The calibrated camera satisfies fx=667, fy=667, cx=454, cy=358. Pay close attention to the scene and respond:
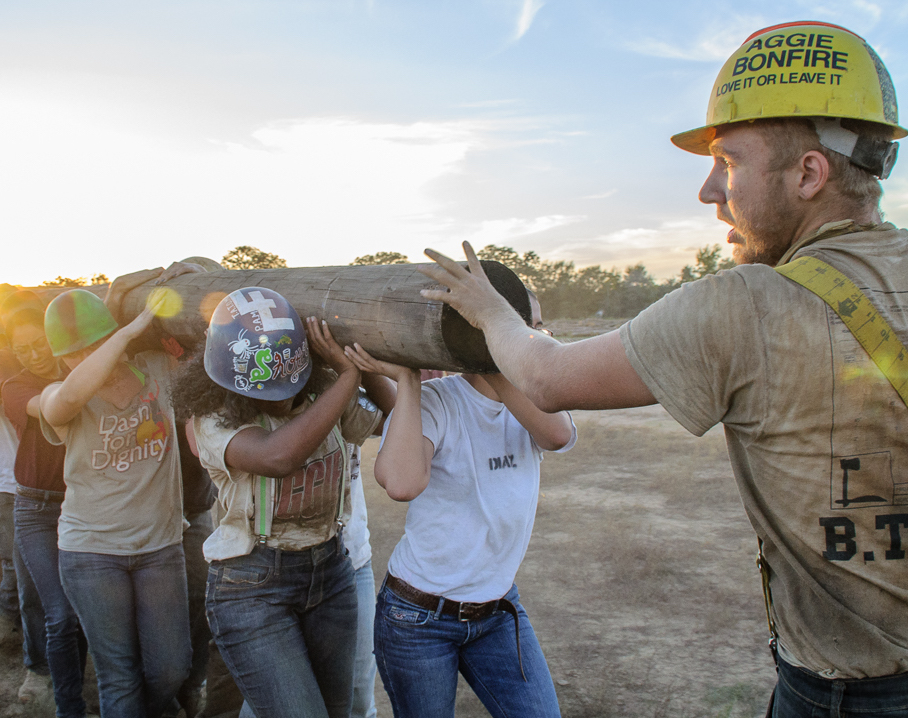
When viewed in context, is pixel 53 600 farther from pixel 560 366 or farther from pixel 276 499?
pixel 560 366

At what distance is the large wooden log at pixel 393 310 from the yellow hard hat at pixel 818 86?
2.88 ft

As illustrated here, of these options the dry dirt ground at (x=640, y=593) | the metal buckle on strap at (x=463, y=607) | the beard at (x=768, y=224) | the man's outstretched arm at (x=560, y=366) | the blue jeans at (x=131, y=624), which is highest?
the beard at (x=768, y=224)

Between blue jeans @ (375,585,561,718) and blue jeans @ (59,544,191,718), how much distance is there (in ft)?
4.73

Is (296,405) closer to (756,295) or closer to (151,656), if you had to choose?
(151,656)

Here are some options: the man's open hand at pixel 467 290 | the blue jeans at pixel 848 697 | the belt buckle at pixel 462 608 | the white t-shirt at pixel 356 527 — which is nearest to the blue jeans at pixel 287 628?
the white t-shirt at pixel 356 527

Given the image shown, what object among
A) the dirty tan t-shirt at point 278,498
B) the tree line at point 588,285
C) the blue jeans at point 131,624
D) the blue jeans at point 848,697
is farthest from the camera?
the tree line at point 588,285

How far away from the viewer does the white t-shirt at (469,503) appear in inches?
98.7

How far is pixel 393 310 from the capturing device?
7.38 ft

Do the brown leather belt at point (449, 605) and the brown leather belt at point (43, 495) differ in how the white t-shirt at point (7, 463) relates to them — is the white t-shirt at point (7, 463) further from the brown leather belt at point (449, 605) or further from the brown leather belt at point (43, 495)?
the brown leather belt at point (449, 605)

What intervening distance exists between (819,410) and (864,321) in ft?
0.71

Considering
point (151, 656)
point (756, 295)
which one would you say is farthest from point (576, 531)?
point (756, 295)

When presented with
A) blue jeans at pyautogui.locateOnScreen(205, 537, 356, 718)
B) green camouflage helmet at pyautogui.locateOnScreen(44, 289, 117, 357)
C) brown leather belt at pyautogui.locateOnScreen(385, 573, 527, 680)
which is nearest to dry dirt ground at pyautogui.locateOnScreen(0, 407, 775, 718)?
blue jeans at pyautogui.locateOnScreen(205, 537, 356, 718)

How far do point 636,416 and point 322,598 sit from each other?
10.6 metres

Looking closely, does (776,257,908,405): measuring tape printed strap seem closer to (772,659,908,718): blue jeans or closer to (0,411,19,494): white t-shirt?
(772,659,908,718): blue jeans
